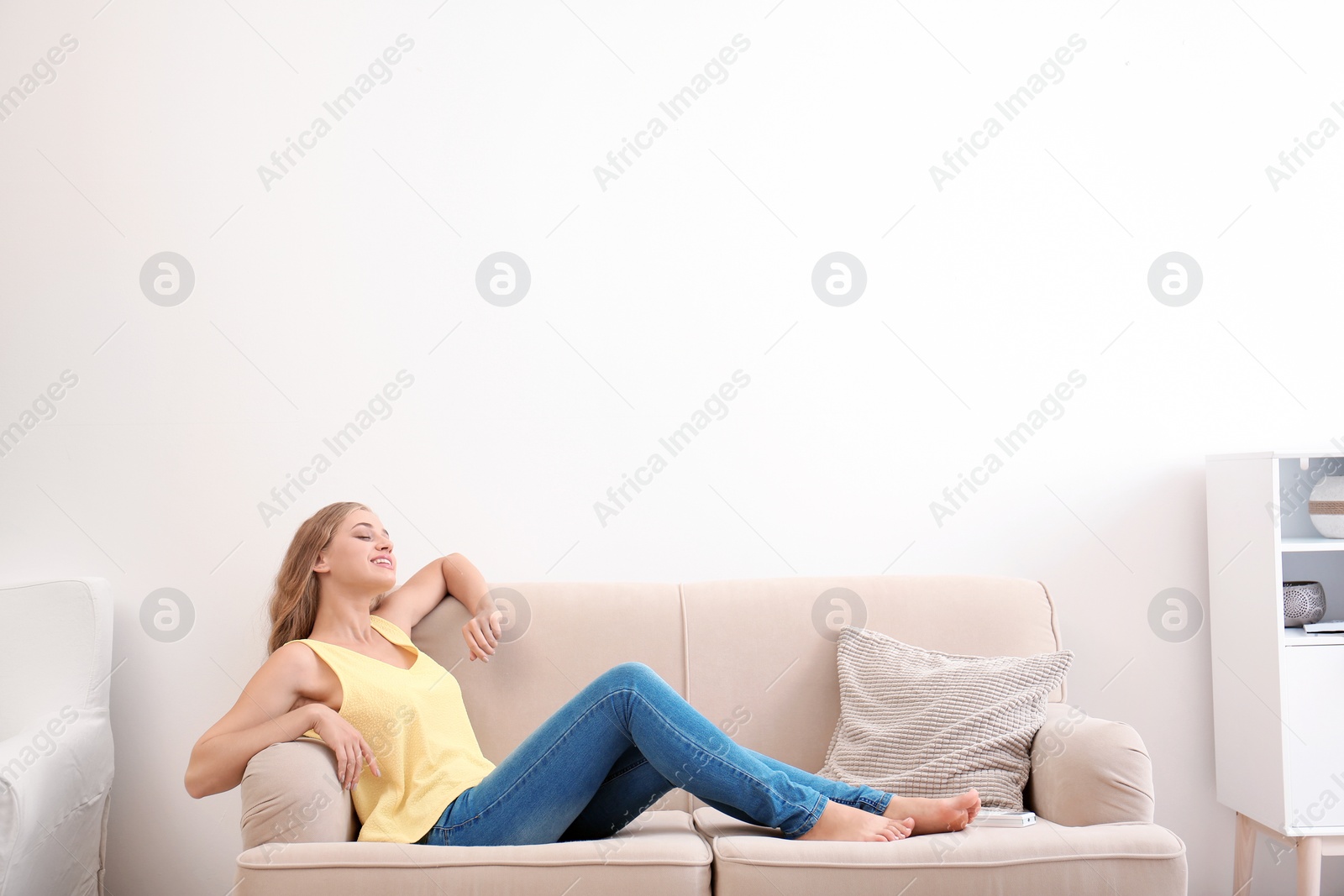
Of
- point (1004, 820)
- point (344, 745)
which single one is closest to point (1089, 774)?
point (1004, 820)

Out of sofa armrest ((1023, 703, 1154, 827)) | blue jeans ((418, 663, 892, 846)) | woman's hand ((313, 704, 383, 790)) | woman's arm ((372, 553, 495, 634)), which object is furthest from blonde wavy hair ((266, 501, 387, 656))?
sofa armrest ((1023, 703, 1154, 827))

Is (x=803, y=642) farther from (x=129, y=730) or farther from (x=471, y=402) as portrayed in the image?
(x=129, y=730)

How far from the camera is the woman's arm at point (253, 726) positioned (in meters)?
1.59

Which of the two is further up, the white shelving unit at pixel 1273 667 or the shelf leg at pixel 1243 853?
the white shelving unit at pixel 1273 667

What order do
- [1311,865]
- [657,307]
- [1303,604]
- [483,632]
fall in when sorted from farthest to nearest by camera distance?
[657,307] < [1303,604] < [1311,865] < [483,632]

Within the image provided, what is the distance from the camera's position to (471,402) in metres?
2.43

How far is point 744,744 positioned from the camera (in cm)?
205

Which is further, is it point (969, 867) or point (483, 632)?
point (483, 632)

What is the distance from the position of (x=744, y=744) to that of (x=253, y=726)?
1007 mm

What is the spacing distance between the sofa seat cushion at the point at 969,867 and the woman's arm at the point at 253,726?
2.61ft

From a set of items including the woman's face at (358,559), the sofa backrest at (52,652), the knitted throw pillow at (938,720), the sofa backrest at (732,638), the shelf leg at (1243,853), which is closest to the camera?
the knitted throw pillow at (938,720)

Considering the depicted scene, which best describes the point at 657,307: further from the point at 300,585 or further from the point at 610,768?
the point at 610,768

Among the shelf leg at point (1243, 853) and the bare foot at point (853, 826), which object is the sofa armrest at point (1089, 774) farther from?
the shelf leg at point (1243, 853)

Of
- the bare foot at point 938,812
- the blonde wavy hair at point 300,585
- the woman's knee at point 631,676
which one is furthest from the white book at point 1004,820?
the blonde wavy hair at point 300,585
